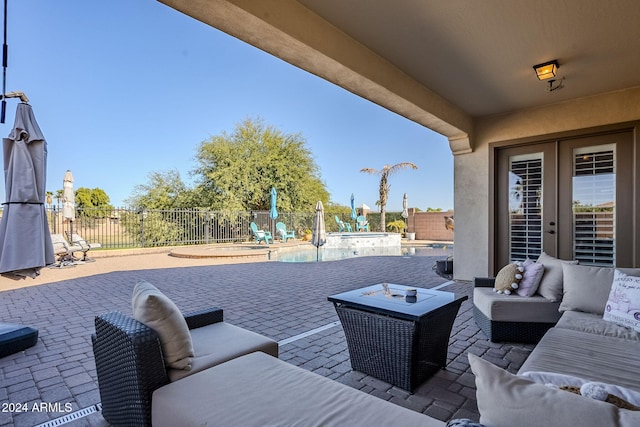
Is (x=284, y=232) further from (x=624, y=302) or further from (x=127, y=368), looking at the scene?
(x=127, y=368)

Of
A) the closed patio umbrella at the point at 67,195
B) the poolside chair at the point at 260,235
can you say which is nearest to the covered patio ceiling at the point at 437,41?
the closed patio umbrella at the point at 67,195

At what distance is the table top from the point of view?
2.34 m

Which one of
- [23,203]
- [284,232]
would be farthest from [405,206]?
[23,203]

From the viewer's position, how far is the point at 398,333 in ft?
7.54

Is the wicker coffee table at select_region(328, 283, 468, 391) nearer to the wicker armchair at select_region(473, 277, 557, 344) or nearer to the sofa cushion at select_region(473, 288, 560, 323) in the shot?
the sofa cushion at select_region(473, 288, 560, 323)

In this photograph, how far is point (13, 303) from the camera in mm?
4605

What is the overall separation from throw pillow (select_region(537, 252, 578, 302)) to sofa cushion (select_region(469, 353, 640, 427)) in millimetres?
2783

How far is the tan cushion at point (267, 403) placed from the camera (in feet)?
4.09

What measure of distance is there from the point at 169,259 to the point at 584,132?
975cm

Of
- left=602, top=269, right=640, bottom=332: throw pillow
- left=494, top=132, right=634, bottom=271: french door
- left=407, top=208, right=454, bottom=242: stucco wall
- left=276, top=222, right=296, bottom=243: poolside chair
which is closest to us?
left=602, top=269, right=640, bottom=332: throw pillow

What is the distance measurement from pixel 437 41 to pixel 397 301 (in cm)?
259

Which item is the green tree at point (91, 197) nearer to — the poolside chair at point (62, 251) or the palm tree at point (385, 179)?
the poolside chair at point (62, 251)

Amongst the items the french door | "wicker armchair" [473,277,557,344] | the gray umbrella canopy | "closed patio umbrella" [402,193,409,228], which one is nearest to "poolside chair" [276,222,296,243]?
"closed patio umbrella" [402,193,409,228]

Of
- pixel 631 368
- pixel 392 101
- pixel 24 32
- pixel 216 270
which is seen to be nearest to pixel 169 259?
pixel 216 270
